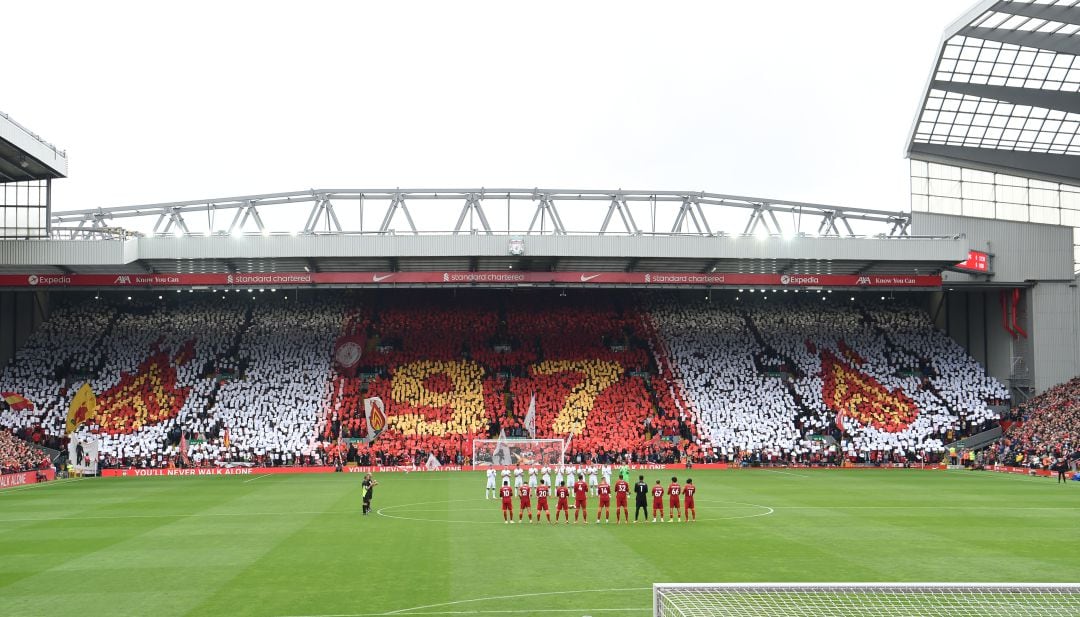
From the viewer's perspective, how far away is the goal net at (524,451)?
54.0 metres

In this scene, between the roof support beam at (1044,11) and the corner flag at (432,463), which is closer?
the roof support beam at (1044,11)

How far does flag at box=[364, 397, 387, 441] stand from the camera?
191 feet

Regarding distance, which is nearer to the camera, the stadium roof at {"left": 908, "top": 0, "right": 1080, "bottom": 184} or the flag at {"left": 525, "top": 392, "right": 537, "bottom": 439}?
the stadium roof at {"left": 908, "top": 0, "right": 1080, "bottom": 184}

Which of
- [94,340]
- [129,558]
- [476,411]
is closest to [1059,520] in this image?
[129,558]

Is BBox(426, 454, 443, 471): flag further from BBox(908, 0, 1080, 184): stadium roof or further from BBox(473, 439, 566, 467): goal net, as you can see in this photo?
BBox(908, 0, 1080, 184): stadium roof

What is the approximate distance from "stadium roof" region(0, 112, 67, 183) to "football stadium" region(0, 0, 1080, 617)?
247mm

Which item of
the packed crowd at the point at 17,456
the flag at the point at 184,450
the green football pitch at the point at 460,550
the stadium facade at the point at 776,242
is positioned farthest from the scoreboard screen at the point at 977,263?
the packed crowd at the point at 17,456

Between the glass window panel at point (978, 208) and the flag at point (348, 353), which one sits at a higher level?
the glass window panel at point (978, 208)

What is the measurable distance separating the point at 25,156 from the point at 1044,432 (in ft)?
176

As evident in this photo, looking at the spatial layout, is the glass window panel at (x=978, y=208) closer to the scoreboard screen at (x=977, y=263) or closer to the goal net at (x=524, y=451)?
the scoreboard screen at (x=977, y=263)

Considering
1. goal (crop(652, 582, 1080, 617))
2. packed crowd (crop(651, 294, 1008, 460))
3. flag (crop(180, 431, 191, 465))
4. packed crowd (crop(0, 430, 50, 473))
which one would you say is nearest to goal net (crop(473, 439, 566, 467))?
packed crowd (crop(651, 294, 1008, 460))

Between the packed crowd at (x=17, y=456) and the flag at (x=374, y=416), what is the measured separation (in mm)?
16588

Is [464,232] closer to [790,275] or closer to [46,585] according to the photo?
[790,275]

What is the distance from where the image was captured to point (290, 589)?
18469 millimetres
